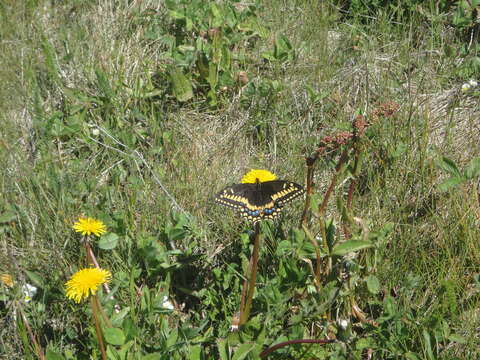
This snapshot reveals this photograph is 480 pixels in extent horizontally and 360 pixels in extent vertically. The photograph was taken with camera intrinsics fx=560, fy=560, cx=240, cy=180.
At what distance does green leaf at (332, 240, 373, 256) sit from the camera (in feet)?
7.39

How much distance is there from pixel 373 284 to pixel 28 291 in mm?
1555

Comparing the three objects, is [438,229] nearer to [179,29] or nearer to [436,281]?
[436,281]

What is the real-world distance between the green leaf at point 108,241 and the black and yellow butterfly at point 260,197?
22.5 inches

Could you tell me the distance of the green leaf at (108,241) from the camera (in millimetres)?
2589

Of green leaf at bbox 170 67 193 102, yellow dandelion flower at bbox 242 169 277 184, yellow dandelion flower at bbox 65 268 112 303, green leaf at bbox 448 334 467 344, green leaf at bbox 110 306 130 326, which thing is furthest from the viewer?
green leaf at bbox 170 67 193 102

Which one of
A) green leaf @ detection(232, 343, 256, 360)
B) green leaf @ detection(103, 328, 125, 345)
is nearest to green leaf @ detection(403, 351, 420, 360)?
green leaf @ detection(232, 343, 256, 360)

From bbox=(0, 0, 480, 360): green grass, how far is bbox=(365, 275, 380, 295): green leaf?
2.5 inches

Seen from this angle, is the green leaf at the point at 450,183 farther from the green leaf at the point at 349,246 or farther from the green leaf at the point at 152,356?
the green leaf at the point at 152,356

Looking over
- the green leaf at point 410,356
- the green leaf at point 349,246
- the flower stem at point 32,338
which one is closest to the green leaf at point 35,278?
the flower stem at point 32,338

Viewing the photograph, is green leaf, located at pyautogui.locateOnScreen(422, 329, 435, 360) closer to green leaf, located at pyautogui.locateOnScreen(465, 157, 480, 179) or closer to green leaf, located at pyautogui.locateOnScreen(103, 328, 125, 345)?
green leaf, located at pyautogui.locateOnScreen(465, 157, 480, 179)

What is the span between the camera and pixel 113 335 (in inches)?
87.0

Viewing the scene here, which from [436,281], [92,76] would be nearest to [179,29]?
[92,76]

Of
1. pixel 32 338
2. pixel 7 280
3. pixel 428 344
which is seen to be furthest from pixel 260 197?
pixel 7 280

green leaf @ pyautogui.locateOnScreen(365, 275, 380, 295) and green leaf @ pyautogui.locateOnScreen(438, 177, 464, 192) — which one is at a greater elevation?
green leaf @ pyautogui.locateOnScreen(438, 177, 464, 192)
